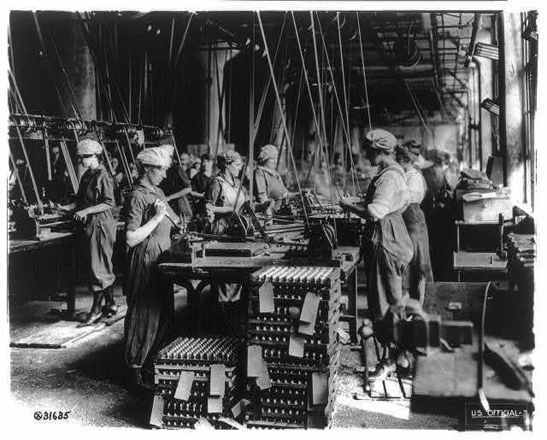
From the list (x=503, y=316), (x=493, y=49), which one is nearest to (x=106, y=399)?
(x=503, y=316)

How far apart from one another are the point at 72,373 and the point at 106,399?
0.65 metres

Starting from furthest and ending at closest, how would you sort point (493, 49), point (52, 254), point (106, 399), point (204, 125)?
point (204, 125), point (493, 49), point (52, 254), point (106, 399)

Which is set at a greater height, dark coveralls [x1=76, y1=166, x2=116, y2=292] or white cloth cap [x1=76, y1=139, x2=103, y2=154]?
white cloth cap [x1=76, y1=139, x2=103, y2=154]

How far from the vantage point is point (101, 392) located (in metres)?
4.30

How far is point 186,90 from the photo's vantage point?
41.7ft

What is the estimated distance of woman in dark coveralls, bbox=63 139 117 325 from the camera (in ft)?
18.9

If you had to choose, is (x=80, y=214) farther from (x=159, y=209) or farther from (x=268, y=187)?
(x=268, y=187)

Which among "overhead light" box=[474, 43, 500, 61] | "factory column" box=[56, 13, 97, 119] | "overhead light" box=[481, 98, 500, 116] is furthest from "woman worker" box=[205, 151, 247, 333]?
"overhead light" box=[481, 98, 500, 116]

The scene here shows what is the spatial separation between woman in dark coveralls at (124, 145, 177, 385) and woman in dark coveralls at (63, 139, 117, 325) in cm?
156

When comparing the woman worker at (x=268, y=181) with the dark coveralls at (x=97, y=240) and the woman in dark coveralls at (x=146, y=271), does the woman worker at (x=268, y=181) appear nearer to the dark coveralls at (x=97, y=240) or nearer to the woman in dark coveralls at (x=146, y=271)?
the dark coveralls at (x=97, y=240)

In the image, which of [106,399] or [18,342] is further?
[18,342]

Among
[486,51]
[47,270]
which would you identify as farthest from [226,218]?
[486,51]

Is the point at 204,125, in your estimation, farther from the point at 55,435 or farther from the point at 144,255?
the point at 55,435

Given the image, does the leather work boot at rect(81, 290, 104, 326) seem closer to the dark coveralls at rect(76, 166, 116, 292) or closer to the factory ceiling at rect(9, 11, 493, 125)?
the dark coveralls at rect(76, 166, 116, 292)
